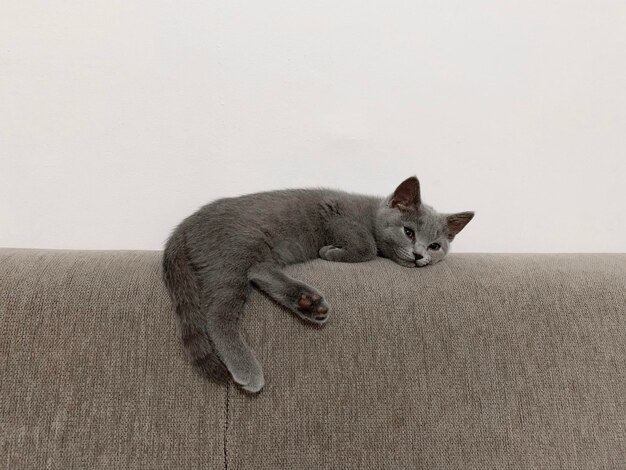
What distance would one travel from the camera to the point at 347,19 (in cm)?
138

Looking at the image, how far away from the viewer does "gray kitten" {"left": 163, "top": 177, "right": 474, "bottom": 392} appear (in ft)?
3.03

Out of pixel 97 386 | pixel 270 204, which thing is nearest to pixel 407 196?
pixel 270 204

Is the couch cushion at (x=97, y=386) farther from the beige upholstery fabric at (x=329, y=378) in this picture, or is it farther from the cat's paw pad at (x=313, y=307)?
the cat's paw pad at (x=313, y=307)

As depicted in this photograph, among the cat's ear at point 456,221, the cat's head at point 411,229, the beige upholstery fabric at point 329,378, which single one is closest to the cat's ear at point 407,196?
the cat's head at point 411,229

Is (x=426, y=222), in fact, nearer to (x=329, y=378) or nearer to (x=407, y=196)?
(x=407, y=196)

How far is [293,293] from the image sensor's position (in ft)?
3.13

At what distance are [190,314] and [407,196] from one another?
1.99 ft

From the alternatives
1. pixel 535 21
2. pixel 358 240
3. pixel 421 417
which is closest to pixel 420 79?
pixel 535 21

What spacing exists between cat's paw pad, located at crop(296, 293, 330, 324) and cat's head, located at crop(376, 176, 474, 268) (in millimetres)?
305

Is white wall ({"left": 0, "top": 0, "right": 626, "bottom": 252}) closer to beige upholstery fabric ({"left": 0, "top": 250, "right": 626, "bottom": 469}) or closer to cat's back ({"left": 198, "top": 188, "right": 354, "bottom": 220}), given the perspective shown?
cat's back ({"left": 198, "top": 188, "right": 354, "bottom": 220})

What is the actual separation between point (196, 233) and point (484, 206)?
0.92m

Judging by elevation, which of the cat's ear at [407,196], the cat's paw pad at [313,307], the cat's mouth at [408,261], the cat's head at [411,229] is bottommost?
the cat's paw pad at [313,307]

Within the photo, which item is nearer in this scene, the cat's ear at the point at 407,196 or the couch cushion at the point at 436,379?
the couch cushion at the point at 436,379

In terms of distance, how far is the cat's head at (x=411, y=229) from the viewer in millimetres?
1166
